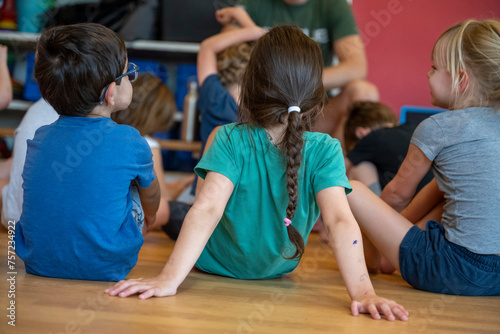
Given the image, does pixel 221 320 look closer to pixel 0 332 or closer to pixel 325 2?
pixel 0 332

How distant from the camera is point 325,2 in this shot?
2.47 metres

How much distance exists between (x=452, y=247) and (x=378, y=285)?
0.68 ft

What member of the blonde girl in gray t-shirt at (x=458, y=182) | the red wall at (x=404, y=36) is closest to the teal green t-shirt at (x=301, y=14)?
the red wall at (x=404, y=36)

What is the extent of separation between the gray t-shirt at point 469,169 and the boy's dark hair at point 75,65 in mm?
763

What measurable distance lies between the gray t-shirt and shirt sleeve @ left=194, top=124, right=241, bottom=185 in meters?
0.47

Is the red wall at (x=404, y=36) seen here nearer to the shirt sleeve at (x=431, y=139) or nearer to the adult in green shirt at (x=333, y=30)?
the adult in green shirt at (x=333, y=30)

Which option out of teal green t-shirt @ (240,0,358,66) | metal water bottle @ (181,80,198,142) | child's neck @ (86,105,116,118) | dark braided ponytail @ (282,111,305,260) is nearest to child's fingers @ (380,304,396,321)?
dark braided ponytail @ (282,111,305,260)

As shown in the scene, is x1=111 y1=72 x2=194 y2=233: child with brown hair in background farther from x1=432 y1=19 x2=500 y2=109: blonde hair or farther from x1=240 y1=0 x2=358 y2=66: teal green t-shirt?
x1=432 y1=19 x2=500 y2=109: blonde hair

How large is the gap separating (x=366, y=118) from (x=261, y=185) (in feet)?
3.43

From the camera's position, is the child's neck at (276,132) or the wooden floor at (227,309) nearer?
the wooden floor at (227,309)

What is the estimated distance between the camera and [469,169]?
4.03 feet

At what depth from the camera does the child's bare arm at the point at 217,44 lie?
75.4 inches

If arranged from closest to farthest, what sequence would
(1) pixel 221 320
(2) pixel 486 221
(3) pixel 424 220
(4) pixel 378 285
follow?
(1) pixel 221 320
(2) pixel 486 221
(4) pixel 378 285
(3) pixel 424 220

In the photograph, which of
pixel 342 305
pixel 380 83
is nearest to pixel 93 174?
pixel 342 305
